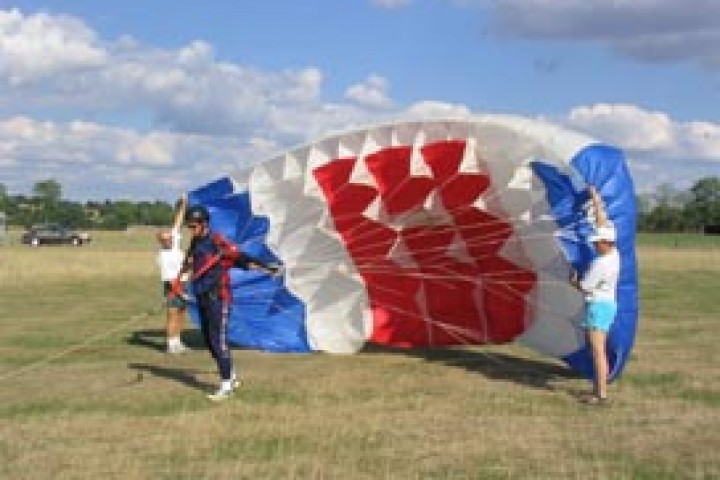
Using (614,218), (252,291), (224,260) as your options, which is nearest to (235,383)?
(224,260)

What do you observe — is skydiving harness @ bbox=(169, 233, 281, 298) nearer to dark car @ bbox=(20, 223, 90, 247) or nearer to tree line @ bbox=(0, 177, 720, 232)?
dark car @ bbox=(20, 223, 90, 247)

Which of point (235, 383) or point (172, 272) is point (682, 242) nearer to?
point (172, 272)

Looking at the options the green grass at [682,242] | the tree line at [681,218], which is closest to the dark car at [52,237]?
the green grass at [682,242]

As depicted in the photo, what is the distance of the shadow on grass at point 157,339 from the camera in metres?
13.9

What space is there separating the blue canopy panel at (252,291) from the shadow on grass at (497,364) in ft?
3.27

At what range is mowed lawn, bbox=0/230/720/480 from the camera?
711 cm

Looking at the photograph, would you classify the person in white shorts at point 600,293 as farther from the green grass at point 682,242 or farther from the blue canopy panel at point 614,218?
the green grass at point 682,242

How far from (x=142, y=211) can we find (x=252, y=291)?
4649 inches

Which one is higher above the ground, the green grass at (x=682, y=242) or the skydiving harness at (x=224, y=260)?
the skydiving harness at (x=224, y=260)

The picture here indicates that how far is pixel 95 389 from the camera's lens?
33.7 ft

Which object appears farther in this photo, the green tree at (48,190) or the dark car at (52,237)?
the green tree at (48,190)

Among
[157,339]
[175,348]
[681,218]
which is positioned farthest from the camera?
[681,218]

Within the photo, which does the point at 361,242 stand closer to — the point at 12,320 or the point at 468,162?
the point at 468,162

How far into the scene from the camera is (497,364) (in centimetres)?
1167
